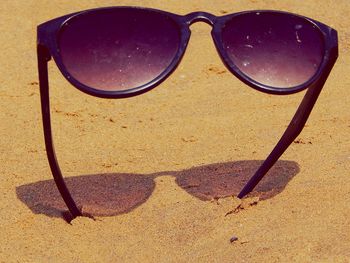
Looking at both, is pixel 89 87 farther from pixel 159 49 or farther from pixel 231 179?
pixel 231 179

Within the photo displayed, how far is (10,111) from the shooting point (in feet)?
9.45

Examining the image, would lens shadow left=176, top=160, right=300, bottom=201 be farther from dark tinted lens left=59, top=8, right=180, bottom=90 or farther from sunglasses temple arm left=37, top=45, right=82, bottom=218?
dark tinted lens left=59, top=8, right=180, bottom=90

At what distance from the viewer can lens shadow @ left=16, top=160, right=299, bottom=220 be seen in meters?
2.32

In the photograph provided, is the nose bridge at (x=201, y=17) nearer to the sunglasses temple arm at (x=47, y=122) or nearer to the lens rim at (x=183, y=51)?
the lens rim at (x=183, y=51)

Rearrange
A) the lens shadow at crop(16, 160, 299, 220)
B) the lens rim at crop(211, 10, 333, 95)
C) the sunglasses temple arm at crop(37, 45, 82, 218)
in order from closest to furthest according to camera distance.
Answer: the sunglasses temple arm at crop(37, 45, 82, 218), the lens rim at crop(211, 10, 333, 95), the lens shadow at crop(16, 160, 299, 220)

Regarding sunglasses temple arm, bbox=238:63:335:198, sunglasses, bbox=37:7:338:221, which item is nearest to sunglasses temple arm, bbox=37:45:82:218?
sunglasses, bbox=37:7:338:221

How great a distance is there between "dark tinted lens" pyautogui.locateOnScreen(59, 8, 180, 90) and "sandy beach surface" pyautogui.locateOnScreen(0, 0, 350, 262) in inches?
19.0

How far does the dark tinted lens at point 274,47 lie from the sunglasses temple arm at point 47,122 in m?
0.49

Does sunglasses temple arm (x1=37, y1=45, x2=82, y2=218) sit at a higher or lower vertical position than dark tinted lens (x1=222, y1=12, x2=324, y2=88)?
lower

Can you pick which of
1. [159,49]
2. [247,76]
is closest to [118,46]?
[159,49]

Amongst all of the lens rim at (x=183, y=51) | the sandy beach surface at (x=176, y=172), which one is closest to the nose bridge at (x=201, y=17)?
the lens rim at (x=183, y=51)

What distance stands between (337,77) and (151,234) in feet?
4.48

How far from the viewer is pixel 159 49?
2.03 m

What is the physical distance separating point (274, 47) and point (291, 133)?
30 centimetres
